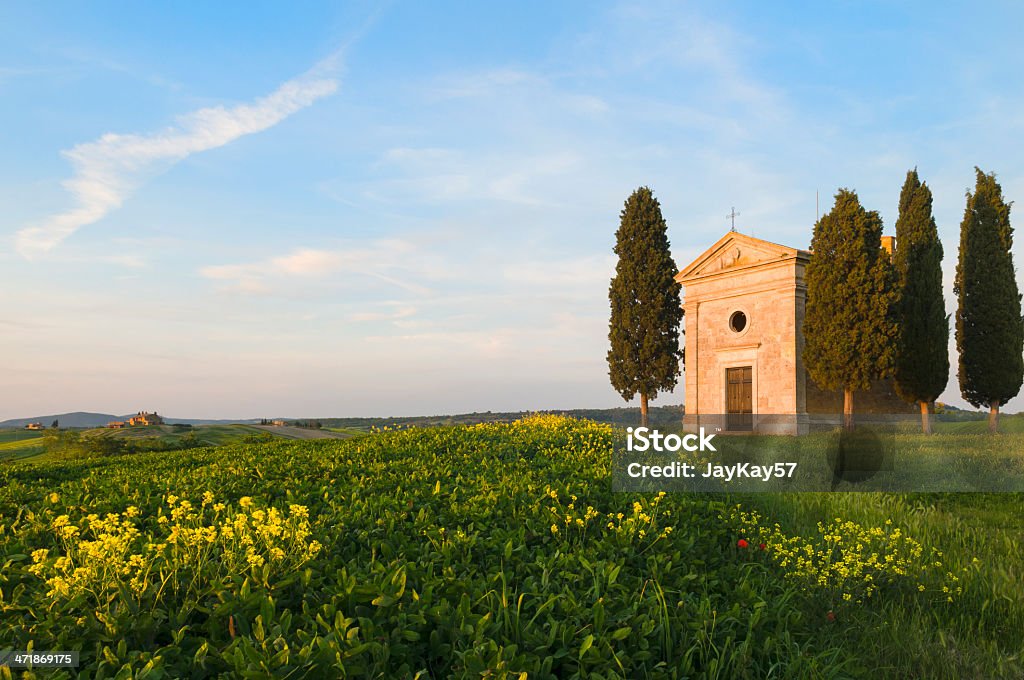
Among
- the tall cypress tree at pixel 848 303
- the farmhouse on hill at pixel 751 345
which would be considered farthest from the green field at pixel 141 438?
the tall cypress tree at pixel 848 303

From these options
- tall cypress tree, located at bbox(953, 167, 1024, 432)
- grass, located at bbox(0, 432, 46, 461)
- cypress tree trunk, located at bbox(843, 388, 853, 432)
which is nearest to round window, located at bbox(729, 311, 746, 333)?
cypress tree trunk, located at bbox(843, 388, 853, 432)

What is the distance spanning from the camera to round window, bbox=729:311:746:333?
932 inches

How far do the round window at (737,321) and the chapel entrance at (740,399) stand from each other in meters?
1.51

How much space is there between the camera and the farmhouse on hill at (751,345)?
72.1 ft

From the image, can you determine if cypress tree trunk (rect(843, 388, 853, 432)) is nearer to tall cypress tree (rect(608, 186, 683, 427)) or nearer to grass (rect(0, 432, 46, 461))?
tall cypress tree (rect(608, 186, 683, 427))

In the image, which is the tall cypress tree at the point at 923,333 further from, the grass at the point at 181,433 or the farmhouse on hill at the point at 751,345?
the grass at the point at 181,433

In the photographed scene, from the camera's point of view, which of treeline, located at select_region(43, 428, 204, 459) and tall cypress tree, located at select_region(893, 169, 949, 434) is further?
tall cypress tree, located at select_region(893, 169, 949, 434)

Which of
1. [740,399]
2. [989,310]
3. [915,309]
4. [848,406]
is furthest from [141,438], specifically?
[989,310]

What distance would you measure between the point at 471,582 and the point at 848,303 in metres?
20.7

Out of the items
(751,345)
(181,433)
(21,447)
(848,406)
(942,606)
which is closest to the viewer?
(942,606)

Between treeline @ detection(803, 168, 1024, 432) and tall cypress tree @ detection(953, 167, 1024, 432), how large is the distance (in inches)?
1.3

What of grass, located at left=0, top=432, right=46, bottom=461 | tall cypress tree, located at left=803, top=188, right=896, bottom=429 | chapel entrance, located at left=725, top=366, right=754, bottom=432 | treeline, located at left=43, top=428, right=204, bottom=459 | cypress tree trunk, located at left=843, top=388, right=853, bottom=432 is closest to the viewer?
treeline, located at left=43, top=428, right=204, bottom=459

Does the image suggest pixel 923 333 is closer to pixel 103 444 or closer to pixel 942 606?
pixel 942 606

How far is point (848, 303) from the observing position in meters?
20.6
